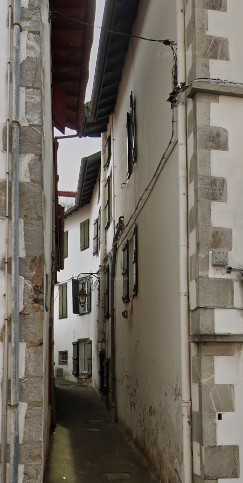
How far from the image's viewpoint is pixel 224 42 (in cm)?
726

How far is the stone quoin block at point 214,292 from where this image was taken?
6625mm

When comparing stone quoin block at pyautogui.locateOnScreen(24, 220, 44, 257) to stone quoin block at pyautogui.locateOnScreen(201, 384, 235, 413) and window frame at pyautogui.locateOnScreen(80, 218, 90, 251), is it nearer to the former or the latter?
stone quoin block at pyautogui.locateOnScreen(201, 384, 235, 413)

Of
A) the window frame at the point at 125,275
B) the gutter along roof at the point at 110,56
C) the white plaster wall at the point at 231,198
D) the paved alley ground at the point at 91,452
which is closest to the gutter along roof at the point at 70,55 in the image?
the gutter along roof at the point at 110,56

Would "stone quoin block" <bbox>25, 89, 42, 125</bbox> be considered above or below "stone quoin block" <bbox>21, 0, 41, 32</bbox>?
below

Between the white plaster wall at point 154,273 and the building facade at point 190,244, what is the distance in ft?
0.05

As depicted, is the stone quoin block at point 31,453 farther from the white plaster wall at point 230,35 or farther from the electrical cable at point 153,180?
the white plaster wall at point 230,35

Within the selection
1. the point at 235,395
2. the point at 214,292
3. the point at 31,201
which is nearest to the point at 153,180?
the point at 214,292

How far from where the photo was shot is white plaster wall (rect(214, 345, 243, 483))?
6527mm

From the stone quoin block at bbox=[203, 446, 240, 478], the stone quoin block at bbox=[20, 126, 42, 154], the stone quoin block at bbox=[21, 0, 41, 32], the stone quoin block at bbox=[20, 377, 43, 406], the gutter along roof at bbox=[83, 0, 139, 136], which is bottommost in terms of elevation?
the stone quoin block at bbox=[203, 446, 240, 478]

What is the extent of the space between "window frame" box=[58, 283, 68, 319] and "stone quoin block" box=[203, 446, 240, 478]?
2015 centimetres

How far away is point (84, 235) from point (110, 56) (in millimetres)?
12616

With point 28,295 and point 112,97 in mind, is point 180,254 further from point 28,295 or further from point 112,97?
point 112,97

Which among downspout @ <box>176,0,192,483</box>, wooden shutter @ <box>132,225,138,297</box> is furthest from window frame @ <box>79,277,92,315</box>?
downspout @ <box>176,0,192,483</box>

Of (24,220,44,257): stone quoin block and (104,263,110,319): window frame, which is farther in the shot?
(104,263,110,319): window frame
